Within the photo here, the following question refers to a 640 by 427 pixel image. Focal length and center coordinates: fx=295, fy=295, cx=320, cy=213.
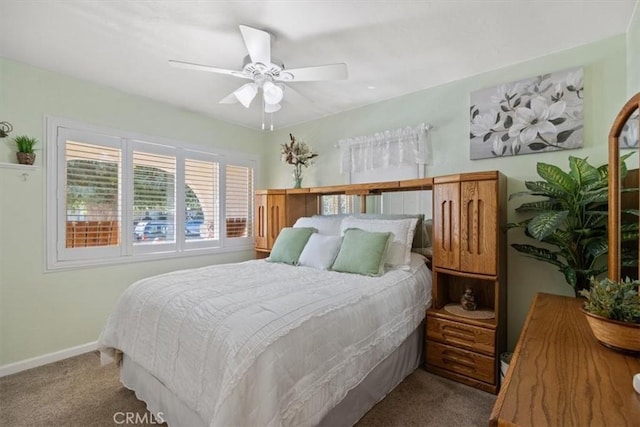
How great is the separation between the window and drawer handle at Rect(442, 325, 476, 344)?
2.88m

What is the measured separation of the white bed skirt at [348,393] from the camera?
63.0 inches

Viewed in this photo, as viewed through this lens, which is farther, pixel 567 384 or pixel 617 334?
pixel 617 334

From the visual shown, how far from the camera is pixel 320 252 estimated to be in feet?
8.89

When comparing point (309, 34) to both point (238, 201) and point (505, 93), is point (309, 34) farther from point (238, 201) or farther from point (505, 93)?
point (238, 201)

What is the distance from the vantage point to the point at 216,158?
396cm

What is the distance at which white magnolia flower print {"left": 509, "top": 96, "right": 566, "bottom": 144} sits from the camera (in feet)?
7.62

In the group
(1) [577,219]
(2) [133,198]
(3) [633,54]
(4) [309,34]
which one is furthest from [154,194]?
(3) [633,54]

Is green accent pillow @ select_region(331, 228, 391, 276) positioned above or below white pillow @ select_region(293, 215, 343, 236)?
below

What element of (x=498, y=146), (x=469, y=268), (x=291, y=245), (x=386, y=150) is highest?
(x=386, y=150)

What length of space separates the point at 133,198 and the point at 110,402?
1940mm

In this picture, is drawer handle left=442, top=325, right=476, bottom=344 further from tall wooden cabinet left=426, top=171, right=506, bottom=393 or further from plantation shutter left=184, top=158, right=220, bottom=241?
plantation shutter left=184, top=158, right=220, bottom=241

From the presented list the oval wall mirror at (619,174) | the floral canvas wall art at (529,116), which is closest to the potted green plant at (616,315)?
the oval wall mirror at (619,174)

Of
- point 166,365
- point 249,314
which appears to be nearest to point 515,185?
point 249,314

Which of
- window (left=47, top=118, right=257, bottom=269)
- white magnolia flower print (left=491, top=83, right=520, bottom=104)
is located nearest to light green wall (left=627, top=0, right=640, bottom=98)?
white magnolia flower print (left=491, top=83, right=520, bottom=104)
